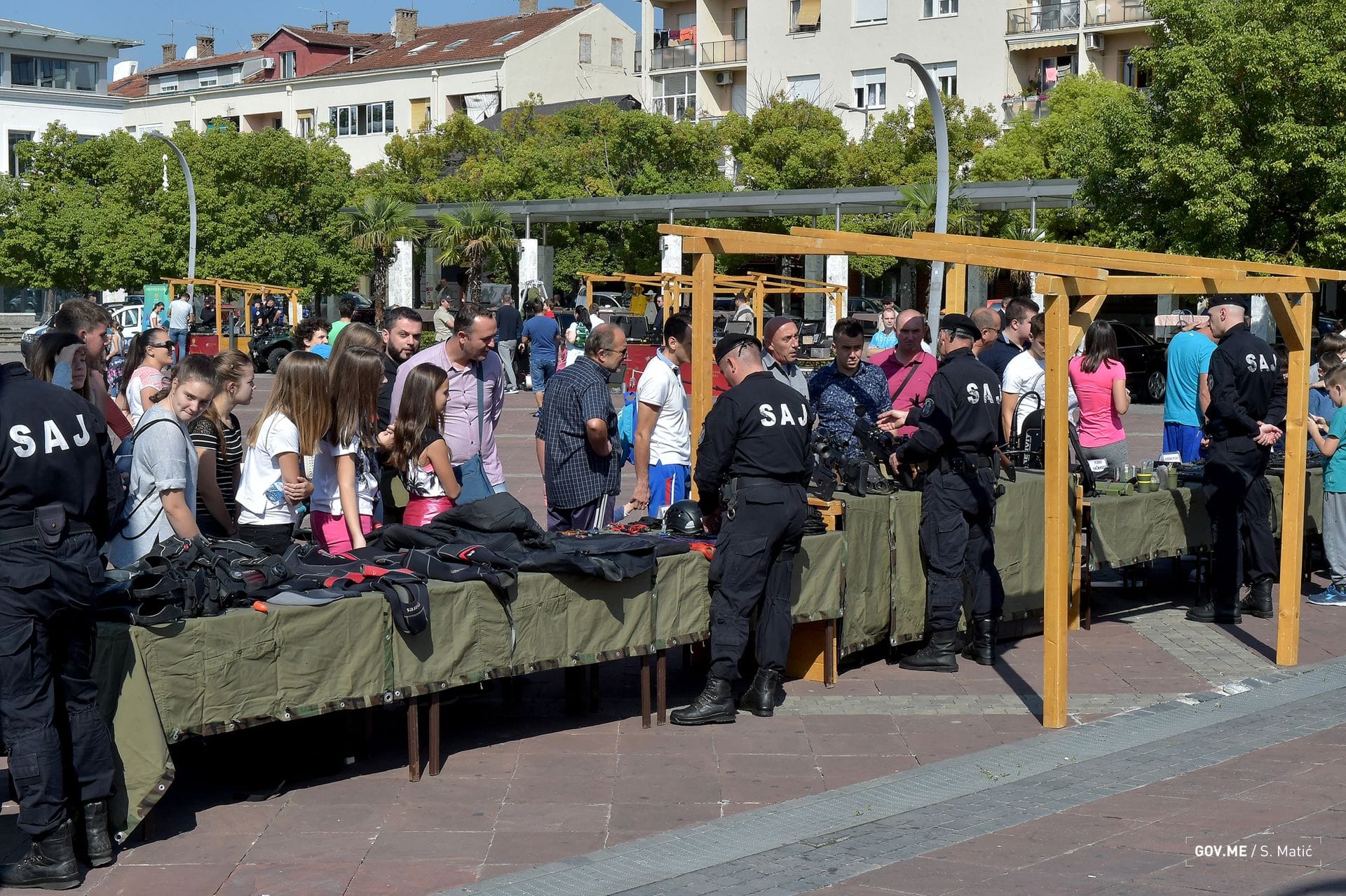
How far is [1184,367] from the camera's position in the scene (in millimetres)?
11406

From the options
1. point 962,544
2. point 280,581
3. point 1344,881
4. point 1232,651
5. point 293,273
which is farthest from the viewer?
point 293,273

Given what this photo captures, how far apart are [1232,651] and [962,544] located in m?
2.06

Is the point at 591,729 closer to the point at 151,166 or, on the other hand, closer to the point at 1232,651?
the point at 1232,651

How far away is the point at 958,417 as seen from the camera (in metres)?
8.08

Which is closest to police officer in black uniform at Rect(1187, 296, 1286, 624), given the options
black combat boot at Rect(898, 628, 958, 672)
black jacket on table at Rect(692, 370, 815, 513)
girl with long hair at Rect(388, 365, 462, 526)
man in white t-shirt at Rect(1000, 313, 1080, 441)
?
man in white t-shirt at Rect(1000, 313, 1080, 441)

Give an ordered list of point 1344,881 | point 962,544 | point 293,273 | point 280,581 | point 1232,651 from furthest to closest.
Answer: point 293,273 < point 1232,651 < point 962,544 < point 280,581 < point 1344,881

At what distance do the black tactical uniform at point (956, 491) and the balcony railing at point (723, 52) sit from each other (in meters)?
52.9

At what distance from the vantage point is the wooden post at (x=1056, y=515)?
6.97m

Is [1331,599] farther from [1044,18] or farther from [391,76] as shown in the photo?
[391,76]

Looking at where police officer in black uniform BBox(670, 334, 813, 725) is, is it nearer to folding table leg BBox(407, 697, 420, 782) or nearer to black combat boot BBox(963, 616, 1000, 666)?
folding table leg BBox(407, 697, 420, 782)

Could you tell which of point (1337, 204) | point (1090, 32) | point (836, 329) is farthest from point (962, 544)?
point (1090, 32)

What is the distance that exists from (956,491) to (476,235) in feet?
133

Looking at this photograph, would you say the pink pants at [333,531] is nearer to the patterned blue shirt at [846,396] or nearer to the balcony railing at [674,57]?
the patterned blue shirt at [846,396]

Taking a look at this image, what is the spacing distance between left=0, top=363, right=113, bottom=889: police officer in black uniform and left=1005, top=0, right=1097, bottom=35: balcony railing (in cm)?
4847
